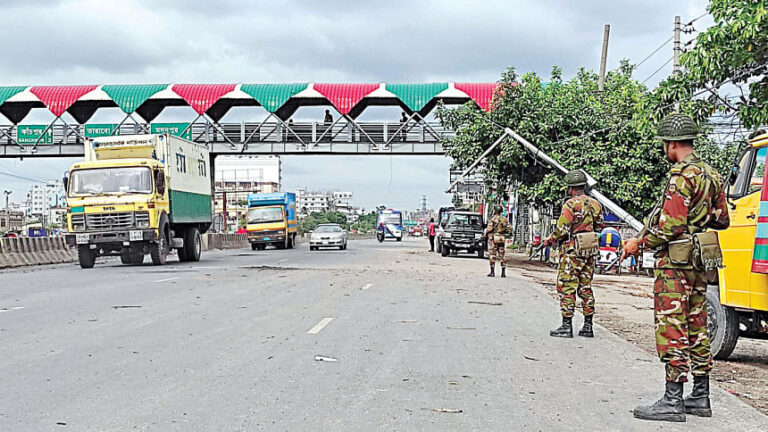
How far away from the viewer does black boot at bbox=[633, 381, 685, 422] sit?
18.8 feet

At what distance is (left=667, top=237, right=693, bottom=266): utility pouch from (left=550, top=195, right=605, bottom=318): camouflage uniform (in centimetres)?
380

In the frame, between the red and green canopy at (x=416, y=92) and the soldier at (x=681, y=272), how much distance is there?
36692mm

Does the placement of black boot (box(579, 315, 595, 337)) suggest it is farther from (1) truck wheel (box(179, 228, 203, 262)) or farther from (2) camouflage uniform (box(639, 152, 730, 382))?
(1) truck wheel (box(179, 228, 203, 262))

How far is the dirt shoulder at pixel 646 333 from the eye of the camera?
724 centimetres

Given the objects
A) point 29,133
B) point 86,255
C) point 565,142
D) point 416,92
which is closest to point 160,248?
point 86,255

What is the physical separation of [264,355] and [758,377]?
15.9 feet

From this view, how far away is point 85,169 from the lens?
2272 centimetres

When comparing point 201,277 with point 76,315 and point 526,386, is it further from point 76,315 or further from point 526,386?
point 526,386

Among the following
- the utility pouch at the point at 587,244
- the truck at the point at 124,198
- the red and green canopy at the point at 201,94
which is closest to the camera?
the utility pouch at the point at 587,244

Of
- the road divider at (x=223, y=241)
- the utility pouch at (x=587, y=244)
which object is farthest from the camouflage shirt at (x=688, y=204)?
the road divider at (x=223, y=241)

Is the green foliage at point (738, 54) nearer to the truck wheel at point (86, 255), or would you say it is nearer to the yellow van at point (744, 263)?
the yellow van at point (744, 263)

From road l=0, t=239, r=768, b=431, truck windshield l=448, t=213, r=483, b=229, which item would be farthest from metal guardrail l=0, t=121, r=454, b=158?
road l=0, t=239, r=768, b=431

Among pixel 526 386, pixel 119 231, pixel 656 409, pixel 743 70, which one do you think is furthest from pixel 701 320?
pixel 119 231

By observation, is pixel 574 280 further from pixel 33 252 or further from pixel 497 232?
pixel 33 252
